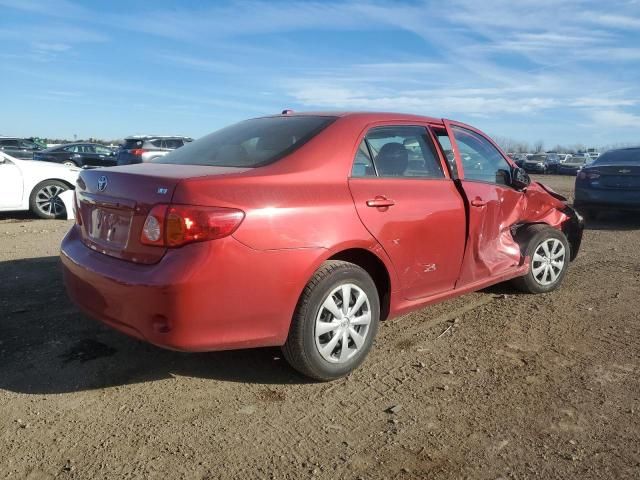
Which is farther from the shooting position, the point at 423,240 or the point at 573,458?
the point at 423,240

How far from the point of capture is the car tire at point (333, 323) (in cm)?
304

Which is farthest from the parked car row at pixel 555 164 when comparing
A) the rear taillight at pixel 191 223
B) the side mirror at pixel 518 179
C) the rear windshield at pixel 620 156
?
the rear taillight at pixel 191 223

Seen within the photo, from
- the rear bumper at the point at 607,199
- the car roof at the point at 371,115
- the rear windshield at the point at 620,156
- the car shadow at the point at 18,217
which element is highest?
the car roof at the point at 371,115

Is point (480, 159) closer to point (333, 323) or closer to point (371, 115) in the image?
point (371, 115)

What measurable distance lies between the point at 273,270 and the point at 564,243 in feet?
11.5

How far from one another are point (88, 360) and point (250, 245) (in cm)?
155

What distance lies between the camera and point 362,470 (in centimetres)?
246

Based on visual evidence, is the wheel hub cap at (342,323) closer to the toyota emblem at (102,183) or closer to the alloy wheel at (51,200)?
the toyota emblem at (102,183)

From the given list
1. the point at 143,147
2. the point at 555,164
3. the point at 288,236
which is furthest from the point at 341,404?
the point at 555,164

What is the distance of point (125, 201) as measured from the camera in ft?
9.61

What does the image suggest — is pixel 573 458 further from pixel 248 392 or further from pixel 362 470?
pixel 248 392

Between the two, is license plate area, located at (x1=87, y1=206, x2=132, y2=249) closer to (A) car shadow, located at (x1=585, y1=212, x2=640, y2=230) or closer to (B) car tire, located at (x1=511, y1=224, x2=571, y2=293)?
(B) car tire, located at (x1=511, y1=224, x2=571, y2=293)

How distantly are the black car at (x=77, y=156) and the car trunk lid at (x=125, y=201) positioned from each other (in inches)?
853

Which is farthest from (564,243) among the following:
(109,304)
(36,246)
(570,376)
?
(36,246)
